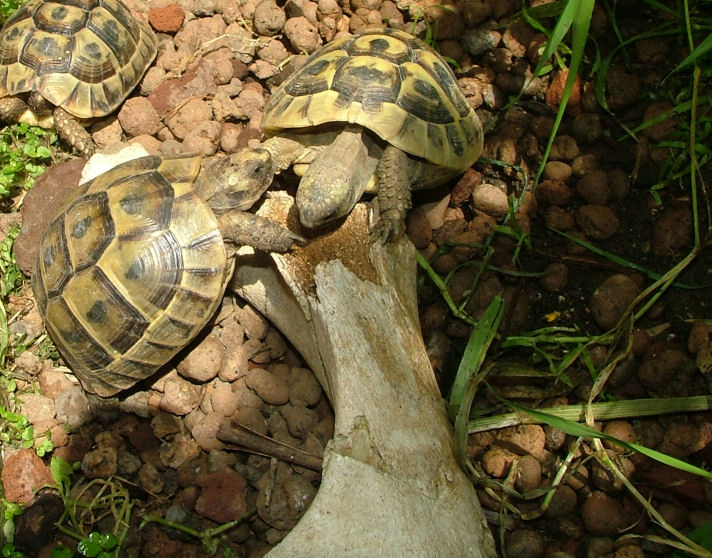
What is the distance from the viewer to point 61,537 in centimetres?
258

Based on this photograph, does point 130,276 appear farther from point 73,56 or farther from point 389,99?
point 73,56

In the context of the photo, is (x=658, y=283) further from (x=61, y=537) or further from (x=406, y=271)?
(x=61, y=537)

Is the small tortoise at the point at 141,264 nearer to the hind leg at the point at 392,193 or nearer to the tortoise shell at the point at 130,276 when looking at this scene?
the tortoise shell at the point at 130,276

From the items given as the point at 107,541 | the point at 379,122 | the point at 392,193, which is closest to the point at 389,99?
the point at 379,122

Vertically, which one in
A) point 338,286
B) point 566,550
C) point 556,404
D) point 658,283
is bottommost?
point 566,550

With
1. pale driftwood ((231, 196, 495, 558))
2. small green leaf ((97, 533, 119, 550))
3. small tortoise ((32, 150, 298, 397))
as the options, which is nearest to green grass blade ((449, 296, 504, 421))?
pale driftwood ((231, 196, 495, 558))

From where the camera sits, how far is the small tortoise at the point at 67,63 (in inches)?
141

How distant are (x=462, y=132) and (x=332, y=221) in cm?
81

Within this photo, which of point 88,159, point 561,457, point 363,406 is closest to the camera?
point 363,406

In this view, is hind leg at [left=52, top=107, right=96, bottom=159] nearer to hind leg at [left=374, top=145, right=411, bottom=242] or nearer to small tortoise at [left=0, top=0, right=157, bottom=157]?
small tortoise at [left=0, top=0, right=157, bottom=157]

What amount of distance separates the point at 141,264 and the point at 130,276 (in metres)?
0.07

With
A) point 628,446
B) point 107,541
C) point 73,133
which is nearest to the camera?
point 628,446

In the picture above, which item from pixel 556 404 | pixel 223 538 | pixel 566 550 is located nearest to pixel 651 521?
pixel 566 550

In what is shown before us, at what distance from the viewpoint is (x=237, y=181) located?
2.76m
